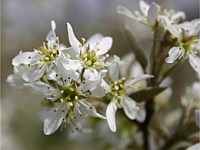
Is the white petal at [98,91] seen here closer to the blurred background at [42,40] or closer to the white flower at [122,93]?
the white flower at [122,93]

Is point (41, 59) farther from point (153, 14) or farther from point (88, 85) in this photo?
point (153, 14)

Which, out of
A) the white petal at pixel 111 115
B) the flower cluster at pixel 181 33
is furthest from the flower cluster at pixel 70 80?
the flower cluster at pixel 181 33

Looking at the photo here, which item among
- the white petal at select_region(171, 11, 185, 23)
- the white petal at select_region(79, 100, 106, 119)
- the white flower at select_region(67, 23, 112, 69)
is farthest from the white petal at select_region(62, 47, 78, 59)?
the white petal at select_region(171, 11, 185, 23)

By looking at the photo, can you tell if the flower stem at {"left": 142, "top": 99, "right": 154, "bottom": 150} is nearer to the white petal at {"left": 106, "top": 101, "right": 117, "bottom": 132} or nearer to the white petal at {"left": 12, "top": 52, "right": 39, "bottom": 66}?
the white petal at {"left": 106, "top": 101, "right": 117, "bottom": 132}

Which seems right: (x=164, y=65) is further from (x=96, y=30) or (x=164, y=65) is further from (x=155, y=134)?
(x=96, y=30)

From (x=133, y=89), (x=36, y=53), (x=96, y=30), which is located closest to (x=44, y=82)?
(x=36, y=53)

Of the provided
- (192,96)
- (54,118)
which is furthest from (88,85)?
(192,96)

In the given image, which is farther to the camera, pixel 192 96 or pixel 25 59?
pixel 192 96
